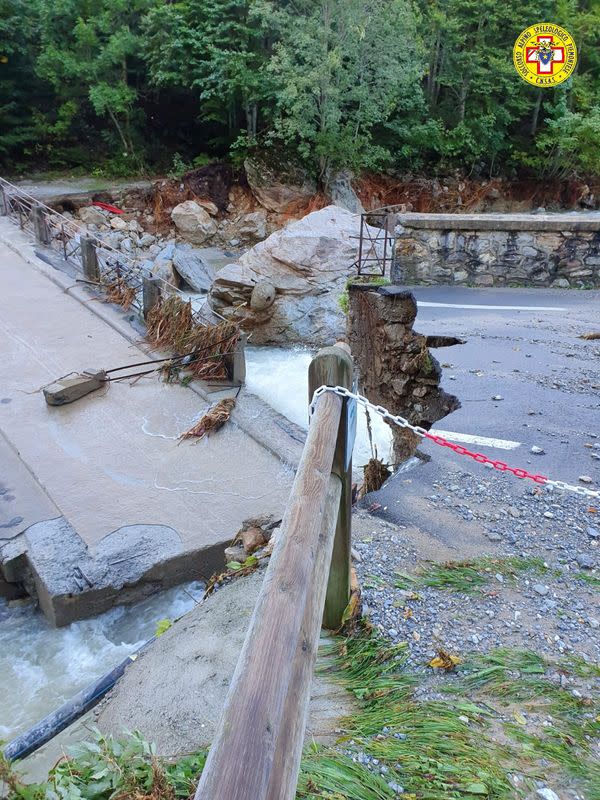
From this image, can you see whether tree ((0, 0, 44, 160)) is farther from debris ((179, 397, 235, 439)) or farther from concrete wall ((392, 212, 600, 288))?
debris ((179, 397, 235, 439))

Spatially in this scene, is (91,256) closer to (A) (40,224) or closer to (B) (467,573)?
(A) (40,224)

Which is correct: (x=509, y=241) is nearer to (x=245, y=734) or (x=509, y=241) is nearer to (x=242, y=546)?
(x=242, y=546)

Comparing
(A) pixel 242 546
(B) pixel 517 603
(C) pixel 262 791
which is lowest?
(A) pixel 242 546

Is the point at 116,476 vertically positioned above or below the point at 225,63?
below

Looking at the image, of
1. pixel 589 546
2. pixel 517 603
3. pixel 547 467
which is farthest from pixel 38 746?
pixel 547 467

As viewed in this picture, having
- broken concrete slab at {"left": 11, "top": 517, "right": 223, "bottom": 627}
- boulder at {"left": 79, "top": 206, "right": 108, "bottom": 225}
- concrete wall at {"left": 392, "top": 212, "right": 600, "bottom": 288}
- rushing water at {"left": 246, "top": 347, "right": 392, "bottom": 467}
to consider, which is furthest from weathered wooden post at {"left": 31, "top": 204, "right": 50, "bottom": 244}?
broken concrete slab at {"left": 11, "top": 517, "right": 223, "bottom": 627}

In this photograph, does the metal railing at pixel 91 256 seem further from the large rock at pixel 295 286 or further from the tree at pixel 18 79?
the tree at pixel 18 79

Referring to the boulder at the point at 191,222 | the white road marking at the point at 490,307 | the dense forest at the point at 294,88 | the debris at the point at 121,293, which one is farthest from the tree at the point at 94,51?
the white road marking at the point at 490,307

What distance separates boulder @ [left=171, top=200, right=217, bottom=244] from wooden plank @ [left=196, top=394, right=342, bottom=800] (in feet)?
65.0

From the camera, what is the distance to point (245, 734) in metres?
1.13

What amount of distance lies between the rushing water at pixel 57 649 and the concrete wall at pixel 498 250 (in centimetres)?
566

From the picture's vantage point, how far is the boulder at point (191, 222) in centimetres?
2066

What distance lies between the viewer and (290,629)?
4.69 ft

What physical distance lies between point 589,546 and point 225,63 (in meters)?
20.7
